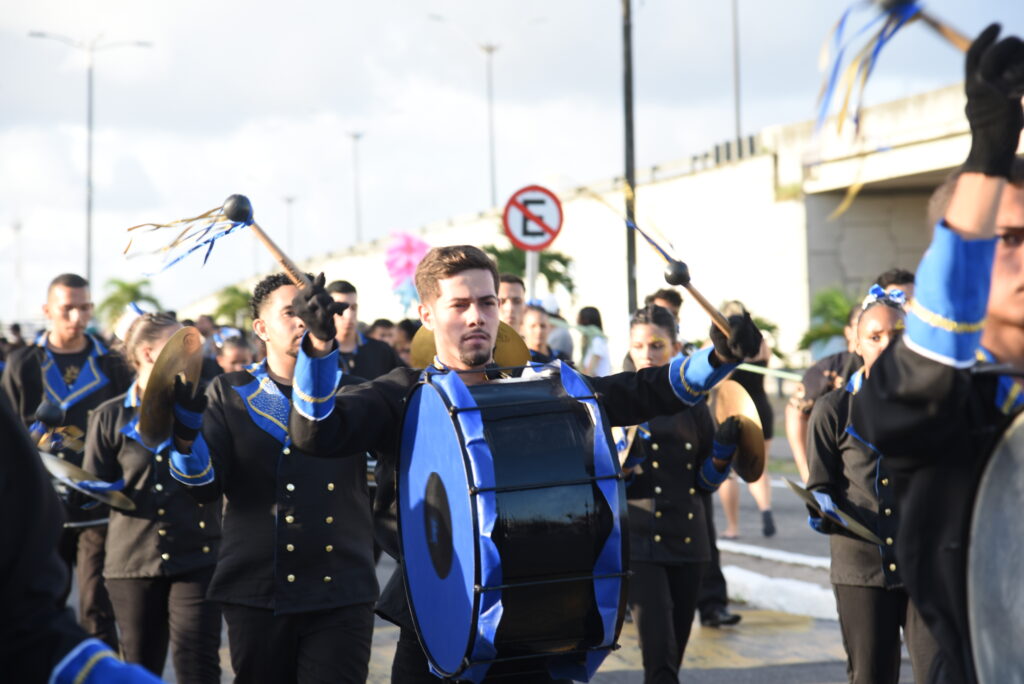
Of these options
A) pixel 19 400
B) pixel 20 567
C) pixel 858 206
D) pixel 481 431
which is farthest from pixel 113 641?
pixel 858 206

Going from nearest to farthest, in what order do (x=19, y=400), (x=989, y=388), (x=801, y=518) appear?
1. (x=989, y=388)
2. (x=19, y=400)
3. (x=801, y=518)

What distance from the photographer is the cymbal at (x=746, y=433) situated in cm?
657

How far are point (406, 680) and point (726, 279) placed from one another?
93.1 feet

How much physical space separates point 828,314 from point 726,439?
2071 centimetres

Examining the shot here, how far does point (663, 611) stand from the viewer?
21.0 ft

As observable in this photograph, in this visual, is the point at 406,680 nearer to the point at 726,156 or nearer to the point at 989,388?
the point at 989,388

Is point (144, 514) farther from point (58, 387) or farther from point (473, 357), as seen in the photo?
point (58, 387)

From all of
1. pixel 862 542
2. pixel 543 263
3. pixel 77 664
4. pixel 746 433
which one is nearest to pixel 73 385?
pixel 746 433

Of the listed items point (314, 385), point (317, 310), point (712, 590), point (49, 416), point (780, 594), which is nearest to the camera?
point (317, 310)

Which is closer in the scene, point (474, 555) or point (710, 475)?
point (474, 555)

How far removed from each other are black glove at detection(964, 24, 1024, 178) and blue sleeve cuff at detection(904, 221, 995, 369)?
0.47ft

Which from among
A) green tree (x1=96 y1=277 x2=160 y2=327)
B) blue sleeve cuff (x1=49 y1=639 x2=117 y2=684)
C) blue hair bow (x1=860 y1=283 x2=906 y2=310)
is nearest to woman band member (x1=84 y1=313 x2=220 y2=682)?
blue hair bow (x1=860 y1=283 x2=906 y2=310)

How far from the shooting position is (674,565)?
21.9ft

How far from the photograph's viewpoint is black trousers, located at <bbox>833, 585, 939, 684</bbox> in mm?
5352
